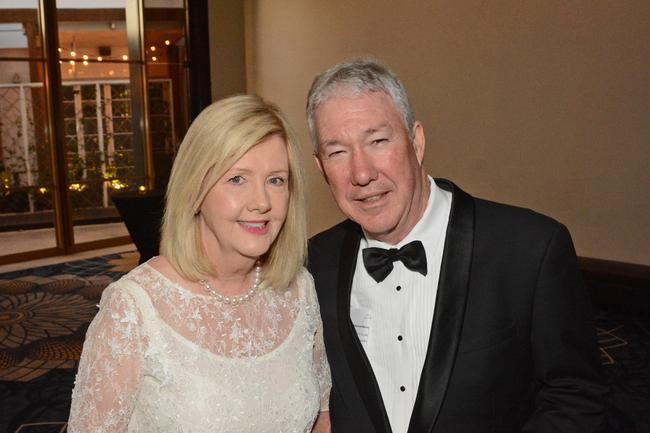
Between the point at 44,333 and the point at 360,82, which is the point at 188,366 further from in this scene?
the point at 44,333

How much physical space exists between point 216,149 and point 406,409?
0.88m

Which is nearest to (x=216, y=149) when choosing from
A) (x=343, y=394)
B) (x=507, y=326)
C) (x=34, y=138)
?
(x=343, y=394)

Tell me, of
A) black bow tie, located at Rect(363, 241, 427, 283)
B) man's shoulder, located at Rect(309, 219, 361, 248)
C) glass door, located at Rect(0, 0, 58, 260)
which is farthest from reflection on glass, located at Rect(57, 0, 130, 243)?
black bow tie, located at Rect(363, 241, 427, 283)

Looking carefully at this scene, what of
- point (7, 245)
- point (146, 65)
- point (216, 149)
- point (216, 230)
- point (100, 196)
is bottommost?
point (7, 245)

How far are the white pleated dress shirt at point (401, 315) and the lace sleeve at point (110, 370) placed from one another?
0.65 metres

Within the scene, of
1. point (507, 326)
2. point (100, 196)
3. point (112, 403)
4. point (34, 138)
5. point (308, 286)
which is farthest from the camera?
point (100, 196)

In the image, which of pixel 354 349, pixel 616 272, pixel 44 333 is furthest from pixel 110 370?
pixel 616 272

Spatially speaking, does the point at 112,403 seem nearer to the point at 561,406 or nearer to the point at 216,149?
the point at 216,149

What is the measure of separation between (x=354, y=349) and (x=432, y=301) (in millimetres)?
263

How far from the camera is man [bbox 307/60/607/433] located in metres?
1.69

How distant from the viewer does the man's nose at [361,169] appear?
70.4 inches

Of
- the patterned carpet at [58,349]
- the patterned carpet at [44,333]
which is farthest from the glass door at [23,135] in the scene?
the patterned carpet at [58,349]

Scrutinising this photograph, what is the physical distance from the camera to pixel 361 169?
1794 mm

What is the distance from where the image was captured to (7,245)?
8.20m
